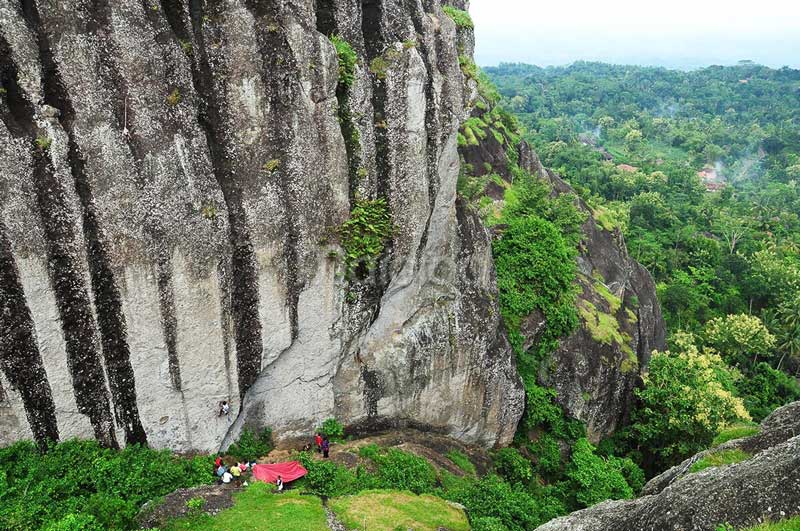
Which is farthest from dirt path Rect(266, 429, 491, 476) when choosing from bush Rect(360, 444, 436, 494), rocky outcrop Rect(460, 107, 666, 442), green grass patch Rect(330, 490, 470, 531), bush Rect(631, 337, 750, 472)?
bush Rect(631, 337, 750, 472)

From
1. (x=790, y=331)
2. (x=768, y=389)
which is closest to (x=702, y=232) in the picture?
(x=790, y=331)

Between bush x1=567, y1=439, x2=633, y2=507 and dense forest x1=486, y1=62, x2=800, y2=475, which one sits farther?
dense forest x1=486, y1=62, x2=800, y2=475

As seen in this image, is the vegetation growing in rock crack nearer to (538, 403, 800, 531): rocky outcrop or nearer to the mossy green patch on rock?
(538, 403, 800, 531): rocky outcrop

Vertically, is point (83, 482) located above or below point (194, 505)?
above

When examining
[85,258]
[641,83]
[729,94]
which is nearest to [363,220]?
[85,258]

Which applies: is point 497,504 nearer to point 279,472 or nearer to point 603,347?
point 279,472

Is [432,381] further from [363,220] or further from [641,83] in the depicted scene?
[641,83]
